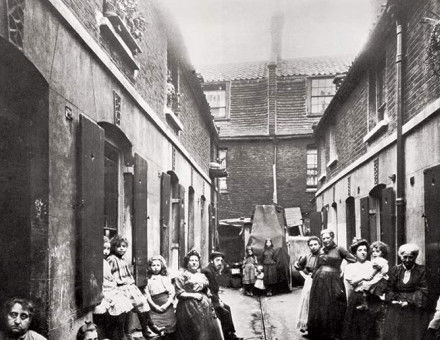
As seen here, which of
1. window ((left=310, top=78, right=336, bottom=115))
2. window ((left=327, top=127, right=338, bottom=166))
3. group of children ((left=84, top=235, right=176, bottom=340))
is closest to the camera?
group of children ((left=84, top=235, right=176, bottom=340))

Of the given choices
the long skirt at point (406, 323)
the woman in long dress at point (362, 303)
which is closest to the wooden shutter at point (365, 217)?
the woman in long dress at point (362, 303)

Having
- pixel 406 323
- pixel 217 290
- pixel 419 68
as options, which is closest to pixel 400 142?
pixel 419 68

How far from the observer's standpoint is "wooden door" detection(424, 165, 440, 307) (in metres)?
6.34

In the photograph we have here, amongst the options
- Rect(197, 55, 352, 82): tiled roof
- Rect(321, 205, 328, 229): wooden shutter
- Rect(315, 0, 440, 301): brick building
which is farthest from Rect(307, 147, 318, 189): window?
Rect(315, 0, 440, 301): brick building

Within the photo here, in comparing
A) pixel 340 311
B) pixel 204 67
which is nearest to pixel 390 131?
pixel 340 311

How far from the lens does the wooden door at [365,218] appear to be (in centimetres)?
1114

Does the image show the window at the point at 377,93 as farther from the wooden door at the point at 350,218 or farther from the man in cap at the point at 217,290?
the man in cap at the point at 217,290

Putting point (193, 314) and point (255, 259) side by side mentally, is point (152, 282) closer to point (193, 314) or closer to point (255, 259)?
point (193, 314)

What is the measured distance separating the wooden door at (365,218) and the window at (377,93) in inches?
61.9

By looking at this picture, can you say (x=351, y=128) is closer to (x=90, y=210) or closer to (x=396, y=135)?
(x=396, y=135)

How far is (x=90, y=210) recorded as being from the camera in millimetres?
5414

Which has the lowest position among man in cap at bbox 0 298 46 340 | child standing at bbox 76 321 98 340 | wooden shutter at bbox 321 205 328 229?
child standing at bbox 76 321 98 340

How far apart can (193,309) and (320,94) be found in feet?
67.4

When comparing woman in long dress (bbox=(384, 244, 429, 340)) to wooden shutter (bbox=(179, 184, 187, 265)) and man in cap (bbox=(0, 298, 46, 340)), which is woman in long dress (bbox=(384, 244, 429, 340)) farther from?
wooden shutter (bbox=(179, 184, 187, 265))
